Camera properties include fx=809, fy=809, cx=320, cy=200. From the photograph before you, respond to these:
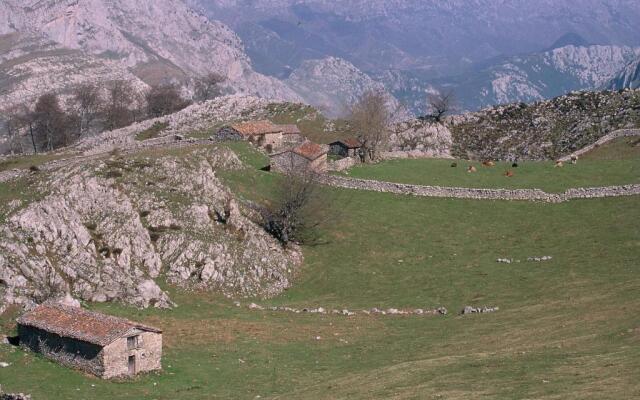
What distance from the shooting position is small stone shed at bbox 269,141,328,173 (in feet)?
308

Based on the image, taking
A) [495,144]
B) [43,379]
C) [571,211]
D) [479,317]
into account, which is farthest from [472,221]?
[495,144]

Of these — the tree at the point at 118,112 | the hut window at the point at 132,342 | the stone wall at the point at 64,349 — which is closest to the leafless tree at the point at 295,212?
the hut window at the point at 132,342

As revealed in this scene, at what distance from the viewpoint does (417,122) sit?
498 ft

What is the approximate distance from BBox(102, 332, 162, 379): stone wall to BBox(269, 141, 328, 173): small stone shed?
146 feet

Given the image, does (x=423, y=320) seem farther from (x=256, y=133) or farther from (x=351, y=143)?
(x=351, y=143)

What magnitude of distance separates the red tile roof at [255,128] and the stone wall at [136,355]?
5935cm

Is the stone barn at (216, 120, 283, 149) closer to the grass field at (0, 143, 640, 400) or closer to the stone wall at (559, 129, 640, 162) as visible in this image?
the grass field at (0, 143, 640, 400)

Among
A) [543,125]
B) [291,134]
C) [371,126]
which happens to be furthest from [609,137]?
[291,134]

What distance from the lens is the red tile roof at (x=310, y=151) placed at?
313ft

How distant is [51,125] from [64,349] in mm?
107076

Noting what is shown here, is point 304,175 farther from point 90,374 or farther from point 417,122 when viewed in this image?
point 417,122

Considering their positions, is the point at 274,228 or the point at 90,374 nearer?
the point at 90,374

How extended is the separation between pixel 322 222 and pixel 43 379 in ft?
132

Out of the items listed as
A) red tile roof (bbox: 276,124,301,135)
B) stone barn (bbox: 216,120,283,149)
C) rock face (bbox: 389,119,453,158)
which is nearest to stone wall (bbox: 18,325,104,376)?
stone barn (bbox: 216,120,283,149)
